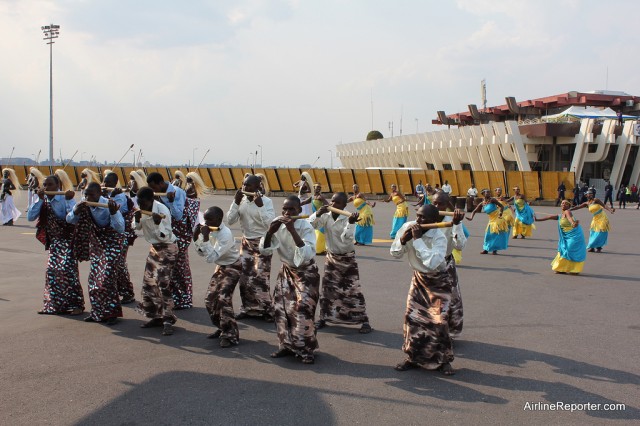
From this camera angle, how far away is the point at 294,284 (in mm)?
6172

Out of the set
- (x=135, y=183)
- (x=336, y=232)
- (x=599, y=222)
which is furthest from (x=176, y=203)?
(x=599, y=222)

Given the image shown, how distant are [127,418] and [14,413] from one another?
3.08 feet

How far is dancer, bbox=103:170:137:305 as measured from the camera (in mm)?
7932

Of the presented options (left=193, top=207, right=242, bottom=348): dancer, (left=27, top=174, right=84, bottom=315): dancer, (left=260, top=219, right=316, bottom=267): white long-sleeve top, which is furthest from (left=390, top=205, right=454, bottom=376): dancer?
(left=27, top=174, right=84, bottom=315): dancer

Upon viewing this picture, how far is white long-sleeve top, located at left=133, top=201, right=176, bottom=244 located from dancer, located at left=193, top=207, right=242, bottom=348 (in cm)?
44

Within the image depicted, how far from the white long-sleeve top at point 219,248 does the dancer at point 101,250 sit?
133 cm

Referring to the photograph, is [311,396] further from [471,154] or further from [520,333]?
[471,154]

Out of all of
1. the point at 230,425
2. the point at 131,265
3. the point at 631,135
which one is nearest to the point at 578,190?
the point at 631,135

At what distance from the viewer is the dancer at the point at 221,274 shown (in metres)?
6.53

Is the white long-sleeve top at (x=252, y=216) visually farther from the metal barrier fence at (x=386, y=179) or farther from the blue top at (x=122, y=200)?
the metal barrier fence at (x=386, y=179)

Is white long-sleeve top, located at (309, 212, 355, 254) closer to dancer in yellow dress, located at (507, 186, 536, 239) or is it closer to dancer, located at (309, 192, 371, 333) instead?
dancer, located at (309, 192, 371, 333)

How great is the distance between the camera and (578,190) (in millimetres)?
33844

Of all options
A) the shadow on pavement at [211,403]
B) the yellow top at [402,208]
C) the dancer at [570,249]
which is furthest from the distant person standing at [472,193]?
the shadow on pavement at [211,403]

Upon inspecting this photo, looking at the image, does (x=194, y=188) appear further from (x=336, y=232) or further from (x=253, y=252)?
(x=336, y=232)
